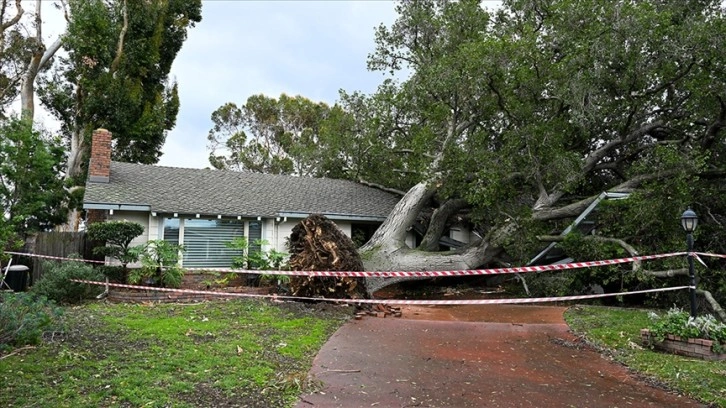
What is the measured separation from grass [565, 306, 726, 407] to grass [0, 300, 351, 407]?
4.13m

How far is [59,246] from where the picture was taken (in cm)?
1094

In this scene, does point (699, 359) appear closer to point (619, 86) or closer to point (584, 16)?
point (619, 86)

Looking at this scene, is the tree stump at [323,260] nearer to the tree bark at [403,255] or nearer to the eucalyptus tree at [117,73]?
the tree bark at [403,255]

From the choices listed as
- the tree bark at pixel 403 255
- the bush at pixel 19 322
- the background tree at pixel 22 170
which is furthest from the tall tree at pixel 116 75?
the bush at pixel 19 322

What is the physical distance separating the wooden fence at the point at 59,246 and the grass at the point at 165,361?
4.02 m

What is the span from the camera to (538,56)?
11938mm

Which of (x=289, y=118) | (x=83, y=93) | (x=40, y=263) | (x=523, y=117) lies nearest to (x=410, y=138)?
(x=523, y=117)

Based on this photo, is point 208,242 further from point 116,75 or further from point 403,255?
point 116,75

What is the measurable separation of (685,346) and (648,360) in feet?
2.69

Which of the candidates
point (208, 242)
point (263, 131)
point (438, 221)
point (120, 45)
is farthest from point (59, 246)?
point (263, 131)

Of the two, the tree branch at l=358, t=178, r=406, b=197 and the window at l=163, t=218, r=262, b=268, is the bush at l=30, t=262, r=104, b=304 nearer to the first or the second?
the window at l=163, t=218, r=262, b=268

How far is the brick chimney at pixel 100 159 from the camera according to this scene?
12781 mm

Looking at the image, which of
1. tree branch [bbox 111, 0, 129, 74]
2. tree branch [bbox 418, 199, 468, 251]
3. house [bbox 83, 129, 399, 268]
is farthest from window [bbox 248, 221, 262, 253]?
tree branch [bbox 111, 0, 129, 74]

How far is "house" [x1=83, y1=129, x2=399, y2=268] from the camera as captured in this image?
39.7 feet
